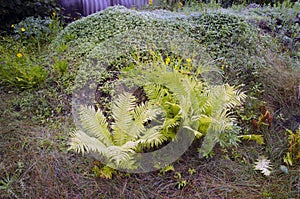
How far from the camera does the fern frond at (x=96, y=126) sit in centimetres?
214

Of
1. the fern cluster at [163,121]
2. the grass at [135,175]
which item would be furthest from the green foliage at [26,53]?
the fern cluster at [163,121]

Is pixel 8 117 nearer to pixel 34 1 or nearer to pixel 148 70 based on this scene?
pixel 148 70

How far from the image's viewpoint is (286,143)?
232 cm

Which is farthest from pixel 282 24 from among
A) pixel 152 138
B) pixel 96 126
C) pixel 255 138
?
pixel 96 126

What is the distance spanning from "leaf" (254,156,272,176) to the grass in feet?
0.16

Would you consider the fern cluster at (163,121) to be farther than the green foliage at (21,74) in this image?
No

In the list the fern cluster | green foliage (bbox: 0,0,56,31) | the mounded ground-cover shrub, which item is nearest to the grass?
the fern cluster

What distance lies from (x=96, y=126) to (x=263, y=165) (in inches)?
54.9

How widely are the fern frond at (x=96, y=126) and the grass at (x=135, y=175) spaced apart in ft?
0.67

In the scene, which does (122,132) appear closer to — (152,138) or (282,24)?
(152,138)

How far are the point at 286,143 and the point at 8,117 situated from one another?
8.66 ft

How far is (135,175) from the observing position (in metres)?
2.07

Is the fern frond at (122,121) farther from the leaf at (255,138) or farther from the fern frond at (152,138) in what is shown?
the leaf at (255,138)

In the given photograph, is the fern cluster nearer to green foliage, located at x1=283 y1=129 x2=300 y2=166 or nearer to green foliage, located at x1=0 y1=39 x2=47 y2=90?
green foliage, located at x1=283 y1=129 x2=300 y2=166
